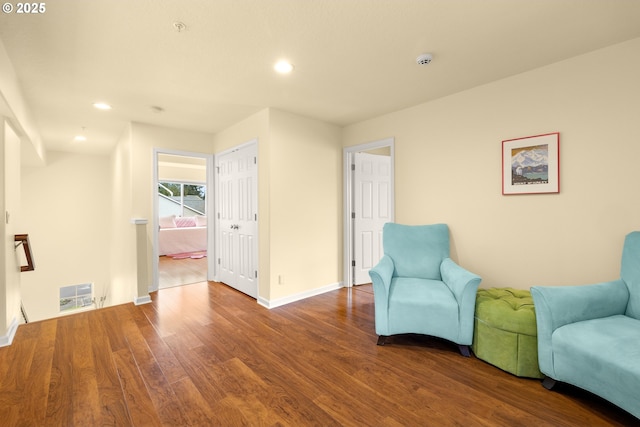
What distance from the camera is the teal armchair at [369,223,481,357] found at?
2301mm

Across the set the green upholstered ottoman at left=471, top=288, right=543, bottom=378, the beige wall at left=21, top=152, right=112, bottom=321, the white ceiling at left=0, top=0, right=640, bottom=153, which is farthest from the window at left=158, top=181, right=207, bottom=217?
the green upholstered ottoman at left=471, top=288, right=543, bottom=378

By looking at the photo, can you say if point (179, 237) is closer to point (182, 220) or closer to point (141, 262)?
point (182, 220)

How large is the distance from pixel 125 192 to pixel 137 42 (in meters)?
3.00

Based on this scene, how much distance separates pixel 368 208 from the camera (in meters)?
4.38

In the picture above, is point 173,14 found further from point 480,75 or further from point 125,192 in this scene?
point 125,192

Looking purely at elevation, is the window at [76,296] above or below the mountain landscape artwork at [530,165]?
below

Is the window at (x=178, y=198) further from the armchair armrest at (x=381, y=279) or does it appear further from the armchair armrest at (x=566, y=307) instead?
the armchair armrest at (x=566, y=307)

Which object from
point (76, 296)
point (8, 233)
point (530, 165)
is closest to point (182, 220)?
point (76, 296)

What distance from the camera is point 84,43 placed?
6.88 ft

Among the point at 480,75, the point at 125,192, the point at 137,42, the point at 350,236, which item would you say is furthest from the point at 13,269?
the point at 480,75

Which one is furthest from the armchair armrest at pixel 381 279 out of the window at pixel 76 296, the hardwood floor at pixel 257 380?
the window at pixel 76 296

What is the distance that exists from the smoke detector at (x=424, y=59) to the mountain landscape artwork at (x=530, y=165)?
1.16 metres

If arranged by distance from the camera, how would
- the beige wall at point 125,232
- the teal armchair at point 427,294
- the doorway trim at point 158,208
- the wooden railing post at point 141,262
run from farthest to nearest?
the doorway trim at point 158,208 < the beige wall at point 125,232 < the wooden railing post at point 141,262 < the teal armchair at point 427,294

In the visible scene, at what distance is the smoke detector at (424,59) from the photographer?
2.30 meters
